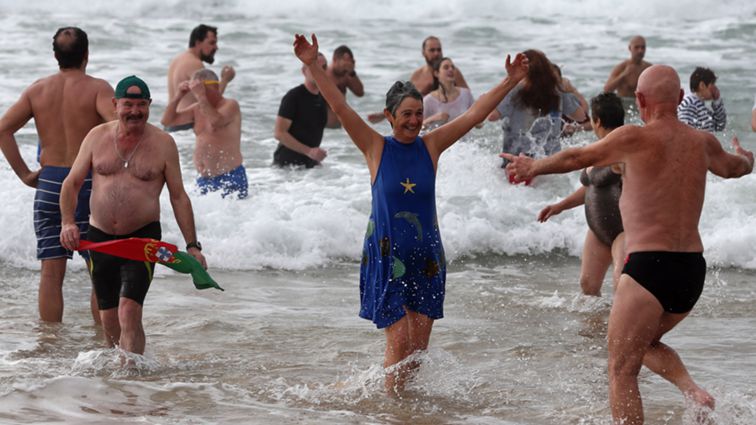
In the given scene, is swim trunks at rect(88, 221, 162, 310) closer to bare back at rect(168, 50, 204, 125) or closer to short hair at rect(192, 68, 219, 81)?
short hair at rect(192, 68, 219, 81)

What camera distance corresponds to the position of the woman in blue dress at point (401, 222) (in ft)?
19.0

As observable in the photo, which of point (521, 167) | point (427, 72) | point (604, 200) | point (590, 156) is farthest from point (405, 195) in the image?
point (427, 72)

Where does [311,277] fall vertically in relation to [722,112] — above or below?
below

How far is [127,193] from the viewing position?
6.31m

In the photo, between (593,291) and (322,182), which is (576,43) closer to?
(322,182)

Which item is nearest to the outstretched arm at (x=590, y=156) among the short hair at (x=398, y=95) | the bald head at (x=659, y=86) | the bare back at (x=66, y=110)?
the bald head at (x=659, y=86)

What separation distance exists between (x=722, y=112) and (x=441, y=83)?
309cm

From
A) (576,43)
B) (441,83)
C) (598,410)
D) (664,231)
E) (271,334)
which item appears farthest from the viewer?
(576,43)

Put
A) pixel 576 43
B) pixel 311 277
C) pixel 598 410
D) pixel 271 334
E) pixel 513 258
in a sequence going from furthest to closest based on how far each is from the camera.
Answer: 1. pixel 576 43
2. pixel 513 258
3. pixel 311 277
4. pixel 271 334
5. pixel 598 410

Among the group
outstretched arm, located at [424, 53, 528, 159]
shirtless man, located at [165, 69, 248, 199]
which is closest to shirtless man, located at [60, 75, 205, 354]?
outstretched arm, located at [424, 53, 528, 159]

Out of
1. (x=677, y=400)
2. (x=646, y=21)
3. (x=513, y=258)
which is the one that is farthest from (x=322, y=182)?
(x=646, y=21)

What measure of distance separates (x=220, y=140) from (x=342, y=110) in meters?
5.47

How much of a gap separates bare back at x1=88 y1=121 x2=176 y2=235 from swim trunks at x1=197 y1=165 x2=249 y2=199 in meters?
5.18

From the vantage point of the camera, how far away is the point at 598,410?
20.0ft
